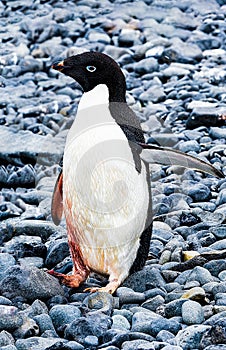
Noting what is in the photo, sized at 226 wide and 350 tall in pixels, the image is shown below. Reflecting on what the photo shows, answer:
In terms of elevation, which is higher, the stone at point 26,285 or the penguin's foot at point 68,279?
the stone at point 26,285

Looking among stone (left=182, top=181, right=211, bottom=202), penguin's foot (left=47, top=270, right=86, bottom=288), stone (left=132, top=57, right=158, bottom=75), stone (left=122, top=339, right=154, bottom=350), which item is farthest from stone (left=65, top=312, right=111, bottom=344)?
stone (left=132, top=57, right=158, bottom=75)

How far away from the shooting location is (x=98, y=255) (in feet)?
9.46

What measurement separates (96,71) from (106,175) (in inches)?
13.3

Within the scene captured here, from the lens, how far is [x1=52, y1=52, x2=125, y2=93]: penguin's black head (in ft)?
9.36

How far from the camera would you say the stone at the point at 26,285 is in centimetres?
273

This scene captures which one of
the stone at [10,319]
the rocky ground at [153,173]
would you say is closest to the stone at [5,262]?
the rocky ground at [153,173]

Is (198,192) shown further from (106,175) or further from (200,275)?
(106,175)

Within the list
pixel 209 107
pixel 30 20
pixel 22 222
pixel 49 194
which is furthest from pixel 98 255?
pixel 30 20

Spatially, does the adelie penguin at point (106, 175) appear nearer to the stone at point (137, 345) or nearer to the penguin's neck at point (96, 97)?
the penguin's neck at point (96, 97)

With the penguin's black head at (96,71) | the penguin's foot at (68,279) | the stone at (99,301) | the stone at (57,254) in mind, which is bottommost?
the stone at (57,254)

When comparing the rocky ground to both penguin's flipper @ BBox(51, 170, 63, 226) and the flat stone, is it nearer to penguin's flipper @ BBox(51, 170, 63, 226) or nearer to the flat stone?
the flat stone

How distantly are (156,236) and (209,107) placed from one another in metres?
1.77

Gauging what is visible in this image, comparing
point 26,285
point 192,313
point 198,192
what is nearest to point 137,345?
point 192,313

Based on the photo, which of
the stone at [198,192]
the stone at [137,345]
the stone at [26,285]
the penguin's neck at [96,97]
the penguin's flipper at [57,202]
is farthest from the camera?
the stone at [198,192]
